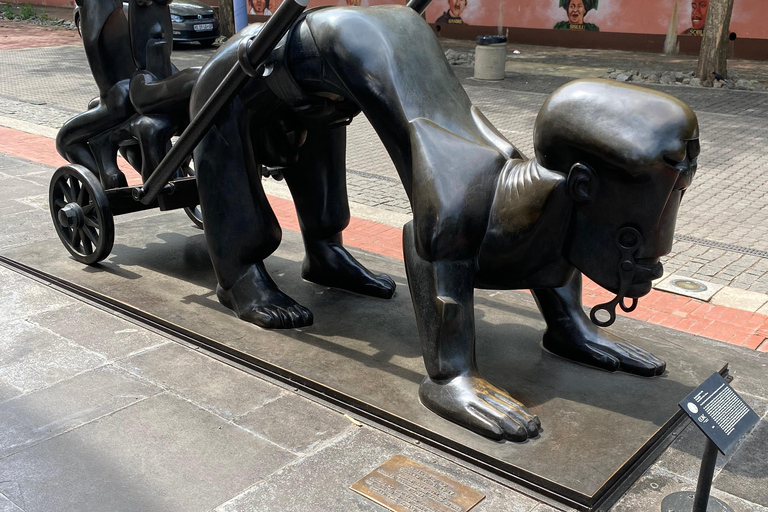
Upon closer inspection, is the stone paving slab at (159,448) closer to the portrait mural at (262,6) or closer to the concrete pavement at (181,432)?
the concrete pavement at (181,432)

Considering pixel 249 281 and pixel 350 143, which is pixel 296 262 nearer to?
pixel 249 281

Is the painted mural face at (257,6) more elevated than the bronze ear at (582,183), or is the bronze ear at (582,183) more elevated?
the bronze ear at (582,183)

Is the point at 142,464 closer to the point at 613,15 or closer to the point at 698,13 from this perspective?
the point at 698,13

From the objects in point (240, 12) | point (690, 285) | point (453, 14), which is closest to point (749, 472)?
point (690, 285)

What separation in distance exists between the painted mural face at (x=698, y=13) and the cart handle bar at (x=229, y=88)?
48.4 ft

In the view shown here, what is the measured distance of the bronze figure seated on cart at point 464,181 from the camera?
2725 mm

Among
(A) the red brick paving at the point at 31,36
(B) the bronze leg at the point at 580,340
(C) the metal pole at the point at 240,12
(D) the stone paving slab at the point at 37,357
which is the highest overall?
(C) the metal pole at the point at 240,12

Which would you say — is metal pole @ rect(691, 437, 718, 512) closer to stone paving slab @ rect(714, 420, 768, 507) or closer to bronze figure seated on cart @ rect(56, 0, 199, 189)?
stone paving slab @ rect(714, 420, 768, 507)

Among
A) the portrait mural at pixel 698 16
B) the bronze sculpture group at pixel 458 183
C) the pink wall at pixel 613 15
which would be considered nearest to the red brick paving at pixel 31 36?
the pink wall at pixel 613 15

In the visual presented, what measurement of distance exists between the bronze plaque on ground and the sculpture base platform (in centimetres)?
16

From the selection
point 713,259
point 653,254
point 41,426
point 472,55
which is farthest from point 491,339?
point 472,55

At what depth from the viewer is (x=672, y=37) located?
1683cm

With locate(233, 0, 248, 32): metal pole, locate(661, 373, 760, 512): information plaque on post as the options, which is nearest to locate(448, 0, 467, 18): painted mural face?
locate(233, 0, 248, 32): metal pole

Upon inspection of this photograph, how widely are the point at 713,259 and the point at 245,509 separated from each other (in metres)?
4.09
